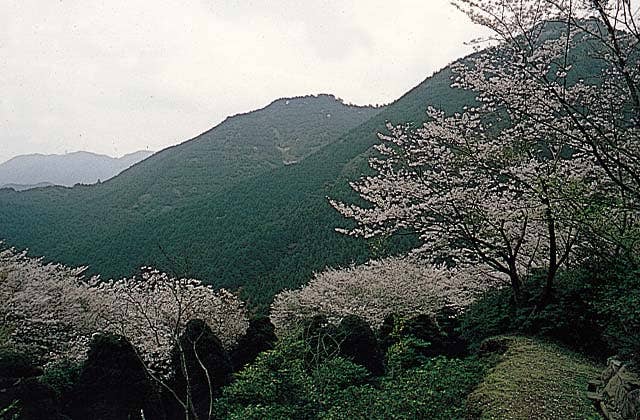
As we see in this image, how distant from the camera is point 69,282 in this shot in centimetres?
1734

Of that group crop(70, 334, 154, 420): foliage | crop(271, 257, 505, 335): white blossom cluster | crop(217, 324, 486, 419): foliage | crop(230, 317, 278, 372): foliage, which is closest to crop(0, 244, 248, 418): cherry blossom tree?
crop(230, 317, 278, 372): foliage

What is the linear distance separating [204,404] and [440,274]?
8.47 m

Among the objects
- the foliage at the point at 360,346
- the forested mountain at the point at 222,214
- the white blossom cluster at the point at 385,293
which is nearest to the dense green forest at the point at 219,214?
the forested mountain at the point at 222,214

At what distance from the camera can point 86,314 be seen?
15.5m

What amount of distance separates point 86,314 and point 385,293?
29.8 feet

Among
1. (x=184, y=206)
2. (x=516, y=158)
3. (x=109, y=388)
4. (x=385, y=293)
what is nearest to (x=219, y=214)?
(x=184, y=206)

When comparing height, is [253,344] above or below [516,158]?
below

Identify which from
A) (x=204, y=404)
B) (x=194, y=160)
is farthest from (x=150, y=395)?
(x=194, y=160)

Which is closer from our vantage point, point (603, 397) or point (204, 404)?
point (603, 397)

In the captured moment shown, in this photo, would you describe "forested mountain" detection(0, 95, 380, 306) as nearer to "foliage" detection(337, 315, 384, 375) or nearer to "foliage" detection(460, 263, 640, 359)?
"foliage" detection(337, 315, 384, 375)

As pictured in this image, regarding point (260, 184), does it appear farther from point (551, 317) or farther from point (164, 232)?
point (551, 317)

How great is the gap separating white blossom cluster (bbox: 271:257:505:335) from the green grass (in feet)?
15.3

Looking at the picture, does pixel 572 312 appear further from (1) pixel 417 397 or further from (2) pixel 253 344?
(2) pixel 253 344

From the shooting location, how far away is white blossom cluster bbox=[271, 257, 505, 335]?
12818 millimetres
